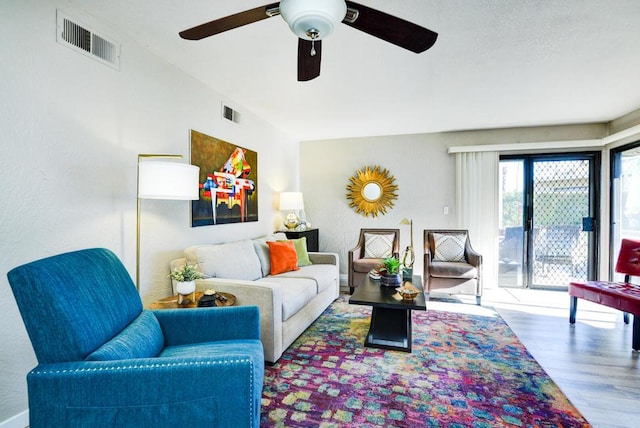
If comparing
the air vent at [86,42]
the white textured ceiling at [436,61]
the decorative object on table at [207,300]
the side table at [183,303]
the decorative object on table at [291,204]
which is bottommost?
the side table at [183,303]

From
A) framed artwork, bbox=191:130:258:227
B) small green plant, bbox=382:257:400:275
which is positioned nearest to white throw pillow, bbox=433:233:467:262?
small green plant, bbox=382:257:400:275

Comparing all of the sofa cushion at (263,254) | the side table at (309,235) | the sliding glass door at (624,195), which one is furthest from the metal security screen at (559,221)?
the sofa cushion at (263,254)

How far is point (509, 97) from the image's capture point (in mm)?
3492

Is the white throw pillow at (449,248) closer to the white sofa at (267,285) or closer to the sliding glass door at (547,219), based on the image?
the sliding glass door at (547,219)

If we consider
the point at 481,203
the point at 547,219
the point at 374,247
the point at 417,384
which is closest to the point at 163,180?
the point at 417,384

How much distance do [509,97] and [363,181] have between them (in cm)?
245

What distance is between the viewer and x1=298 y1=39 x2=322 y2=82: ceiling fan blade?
5.40 ft

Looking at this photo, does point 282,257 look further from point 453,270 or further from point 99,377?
point 99,377

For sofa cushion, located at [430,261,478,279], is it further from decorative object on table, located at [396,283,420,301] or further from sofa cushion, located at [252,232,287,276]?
sofa cushion, located at [252,232,287,276]

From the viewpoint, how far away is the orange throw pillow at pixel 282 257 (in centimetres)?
351

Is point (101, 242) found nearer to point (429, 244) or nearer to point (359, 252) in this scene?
point (359, 252)

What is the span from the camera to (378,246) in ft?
15.6

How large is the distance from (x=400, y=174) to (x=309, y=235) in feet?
6.00

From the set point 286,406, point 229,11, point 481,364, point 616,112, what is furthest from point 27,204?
point 616,112
